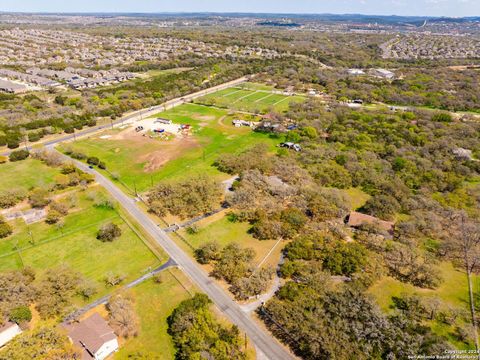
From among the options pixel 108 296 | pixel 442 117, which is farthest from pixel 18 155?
pixel 442 117

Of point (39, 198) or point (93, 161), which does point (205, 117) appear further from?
point (39, 198)

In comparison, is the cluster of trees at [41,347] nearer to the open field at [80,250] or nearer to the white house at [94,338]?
the white house at [94,338]

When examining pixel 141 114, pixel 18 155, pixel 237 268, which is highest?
pixel 141 114

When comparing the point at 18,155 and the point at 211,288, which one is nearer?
the point at 211,288

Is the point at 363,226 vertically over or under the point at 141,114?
over

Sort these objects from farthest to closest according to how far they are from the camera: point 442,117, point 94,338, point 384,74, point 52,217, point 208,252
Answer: point 384,74
point 442,117
point 52,217
point 208,252
point 94,338

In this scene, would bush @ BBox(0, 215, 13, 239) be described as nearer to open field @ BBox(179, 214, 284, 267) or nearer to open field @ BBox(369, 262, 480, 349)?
open field @ BBox(179, 214, 284, 267)

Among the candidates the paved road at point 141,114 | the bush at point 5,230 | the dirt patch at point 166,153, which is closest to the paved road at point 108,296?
the bush at point 5,230
